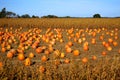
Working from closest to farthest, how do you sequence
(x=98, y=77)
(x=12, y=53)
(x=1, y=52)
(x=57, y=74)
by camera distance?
(x=98, y=77) → (x=57, y=74) → (x=12, y=53) → (x=1, y=52)

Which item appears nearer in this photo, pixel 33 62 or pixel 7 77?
pixel 7 77

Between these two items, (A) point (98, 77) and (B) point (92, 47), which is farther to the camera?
(B) point (92, 47)

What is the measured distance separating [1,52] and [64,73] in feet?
14.0

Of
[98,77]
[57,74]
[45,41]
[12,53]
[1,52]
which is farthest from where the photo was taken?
[45,41]

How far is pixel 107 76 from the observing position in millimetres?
5477

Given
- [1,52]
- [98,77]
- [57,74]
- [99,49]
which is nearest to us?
[98,77]

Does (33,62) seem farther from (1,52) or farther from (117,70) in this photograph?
(117,70)

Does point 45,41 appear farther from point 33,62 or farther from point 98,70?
point 98,70

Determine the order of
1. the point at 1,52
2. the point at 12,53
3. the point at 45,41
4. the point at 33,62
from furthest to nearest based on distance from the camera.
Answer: the point at 45,41 < the point at 1,52 < the point at 12,53 < the point at 33,62

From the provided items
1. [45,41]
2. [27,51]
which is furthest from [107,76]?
[45,41]

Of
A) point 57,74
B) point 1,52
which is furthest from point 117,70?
point 1,52

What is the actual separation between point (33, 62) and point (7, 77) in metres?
2.12

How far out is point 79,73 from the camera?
5578 mm

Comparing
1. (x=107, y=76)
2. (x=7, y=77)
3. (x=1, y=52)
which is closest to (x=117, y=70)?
(x=107, y=76)
